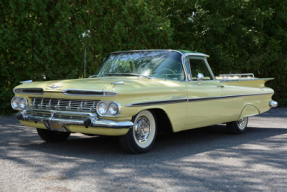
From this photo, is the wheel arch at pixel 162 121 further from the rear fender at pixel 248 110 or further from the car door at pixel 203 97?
the rear fender at pixel 248 110

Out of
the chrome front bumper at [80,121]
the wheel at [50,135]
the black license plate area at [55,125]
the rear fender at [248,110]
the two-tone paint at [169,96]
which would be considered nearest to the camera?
the chrome front bumper at [80,121]

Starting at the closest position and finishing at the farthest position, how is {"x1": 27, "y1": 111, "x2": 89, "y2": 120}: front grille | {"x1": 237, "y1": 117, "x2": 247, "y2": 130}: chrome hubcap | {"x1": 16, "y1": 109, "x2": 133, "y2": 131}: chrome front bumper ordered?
{"x1": 16, "y1": 109, "x2": 133, "y2": 131}: chrome front bumper → {"x1": 27, "y1": 111, "x2": 89, "y2": 120}: front grille → {"x1": 237, "y1": 117, "x2": 247, "y2": 130}: chrome hubcap

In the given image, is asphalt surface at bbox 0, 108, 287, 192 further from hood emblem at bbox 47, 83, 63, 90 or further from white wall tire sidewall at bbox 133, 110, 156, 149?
hood emblem at bbox 47, 83, 63, 90

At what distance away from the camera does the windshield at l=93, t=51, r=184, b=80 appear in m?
6.71

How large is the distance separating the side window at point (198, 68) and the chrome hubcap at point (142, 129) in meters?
1.48

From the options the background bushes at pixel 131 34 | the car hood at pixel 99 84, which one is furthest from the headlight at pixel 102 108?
the background bushes at pixel 131 34

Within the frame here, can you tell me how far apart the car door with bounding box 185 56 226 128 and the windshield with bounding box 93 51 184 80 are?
0.25m

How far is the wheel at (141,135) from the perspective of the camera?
5.67 metres

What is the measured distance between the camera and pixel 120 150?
614 cm

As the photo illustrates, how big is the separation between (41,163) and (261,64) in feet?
40.8

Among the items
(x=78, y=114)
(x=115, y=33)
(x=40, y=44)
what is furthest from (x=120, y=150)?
(x=115, y=33)

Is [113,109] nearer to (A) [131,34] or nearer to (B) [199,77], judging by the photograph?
(B) [199,77]

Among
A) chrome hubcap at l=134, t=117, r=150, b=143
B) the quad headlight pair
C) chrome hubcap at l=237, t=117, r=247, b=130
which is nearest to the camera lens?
chrome hubcap at l=134, t=117, r=150, b=143

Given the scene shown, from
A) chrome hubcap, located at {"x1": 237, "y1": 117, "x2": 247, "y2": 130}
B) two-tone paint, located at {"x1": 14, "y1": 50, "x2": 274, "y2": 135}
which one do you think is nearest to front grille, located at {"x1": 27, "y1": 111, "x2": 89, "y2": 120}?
two-tone paint, located at {"x1": 14, "y1": 50, "x2": 274, "y2": 135}
